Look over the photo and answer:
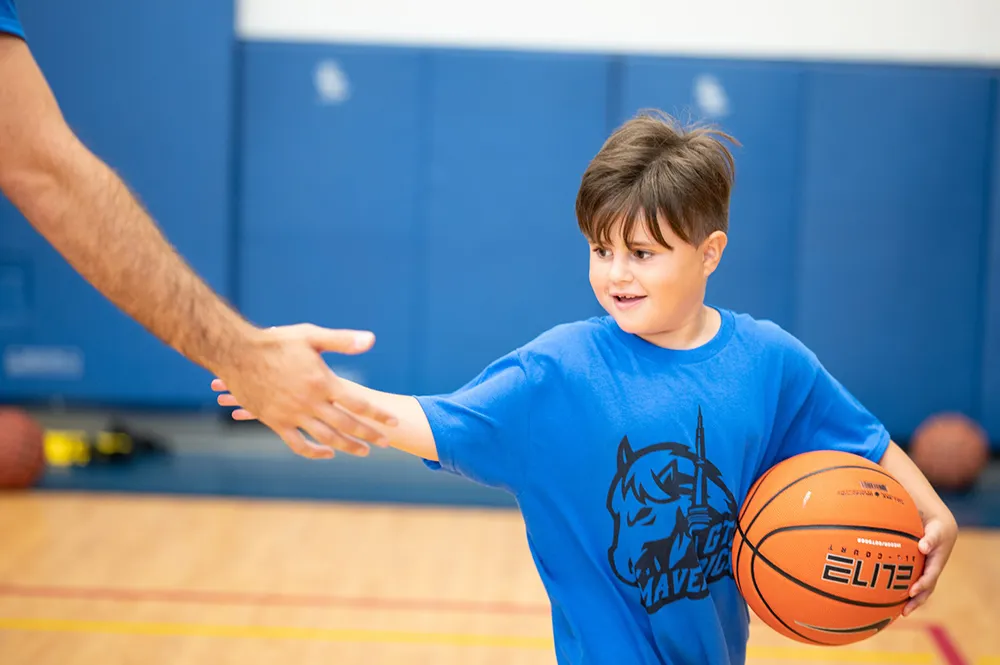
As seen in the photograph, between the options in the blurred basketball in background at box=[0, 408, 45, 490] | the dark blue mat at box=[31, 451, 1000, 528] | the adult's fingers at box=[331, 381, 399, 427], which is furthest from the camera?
the dark blue mat at box=[31, 451, 1000, 528]

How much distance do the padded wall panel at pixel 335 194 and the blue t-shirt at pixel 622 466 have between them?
4.82 metres

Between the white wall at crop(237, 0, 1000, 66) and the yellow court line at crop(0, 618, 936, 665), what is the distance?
13.2 feet

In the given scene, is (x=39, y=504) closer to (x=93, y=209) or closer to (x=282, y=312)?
(x=282, y=312)

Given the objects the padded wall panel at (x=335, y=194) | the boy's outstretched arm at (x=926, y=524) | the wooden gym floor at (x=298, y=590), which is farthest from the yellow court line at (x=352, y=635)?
the padded wall panel at (x=335, y=194)

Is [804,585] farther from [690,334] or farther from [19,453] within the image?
[19,453]

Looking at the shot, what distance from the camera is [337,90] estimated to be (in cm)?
662

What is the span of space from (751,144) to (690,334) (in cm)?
490

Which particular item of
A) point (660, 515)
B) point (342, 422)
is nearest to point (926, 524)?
point (660, 515)

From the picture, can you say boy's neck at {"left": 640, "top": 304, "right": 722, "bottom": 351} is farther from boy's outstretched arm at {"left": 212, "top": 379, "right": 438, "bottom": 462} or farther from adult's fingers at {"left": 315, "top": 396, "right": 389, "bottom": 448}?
adult's fingers at {"left": 315, "top": 396, "right": 389, "bottom": 448}

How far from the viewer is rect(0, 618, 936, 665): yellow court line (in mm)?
3609

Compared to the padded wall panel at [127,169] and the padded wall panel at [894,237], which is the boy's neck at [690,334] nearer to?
the padded wall panel at [894,237]

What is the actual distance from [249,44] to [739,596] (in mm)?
5498

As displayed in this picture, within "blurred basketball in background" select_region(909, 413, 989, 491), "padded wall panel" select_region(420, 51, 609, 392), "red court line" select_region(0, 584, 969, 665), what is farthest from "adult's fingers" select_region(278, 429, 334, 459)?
"padded wall panel" select_region(420, 51, 609, 392)

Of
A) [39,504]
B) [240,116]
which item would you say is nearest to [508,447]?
[39,504]
